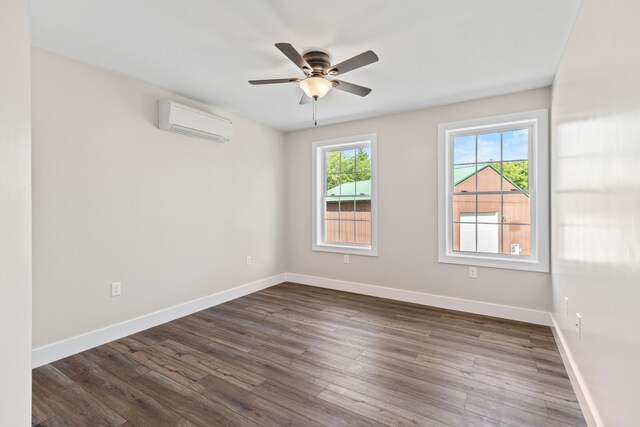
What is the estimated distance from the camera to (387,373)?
7.47 ft

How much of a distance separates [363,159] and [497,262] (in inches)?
87.3

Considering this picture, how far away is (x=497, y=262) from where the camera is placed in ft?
11.3

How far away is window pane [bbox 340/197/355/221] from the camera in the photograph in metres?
4.62

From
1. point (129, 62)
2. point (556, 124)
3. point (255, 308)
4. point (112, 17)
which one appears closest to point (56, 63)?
point (129, 62)

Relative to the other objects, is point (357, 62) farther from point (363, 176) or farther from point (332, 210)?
point (332, 210)

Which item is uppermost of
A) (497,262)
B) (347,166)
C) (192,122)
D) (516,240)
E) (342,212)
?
(192,122)

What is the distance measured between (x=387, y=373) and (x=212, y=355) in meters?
1.47

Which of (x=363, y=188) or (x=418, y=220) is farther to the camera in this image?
(x=363, y=188)

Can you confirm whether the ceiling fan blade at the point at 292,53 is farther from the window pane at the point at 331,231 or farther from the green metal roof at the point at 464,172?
the window pane at the point at 331,231

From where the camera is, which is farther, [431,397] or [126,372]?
[126,372]

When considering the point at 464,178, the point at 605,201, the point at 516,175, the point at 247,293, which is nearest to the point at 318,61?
the point at 605,201

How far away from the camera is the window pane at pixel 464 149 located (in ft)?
12.1

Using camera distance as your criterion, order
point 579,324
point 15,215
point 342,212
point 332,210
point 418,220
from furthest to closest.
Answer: point 332,210 < point 342,212 < point 418,220 < point 579,324 < point 15,215

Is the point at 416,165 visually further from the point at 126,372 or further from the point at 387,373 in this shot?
the point at 126,372
